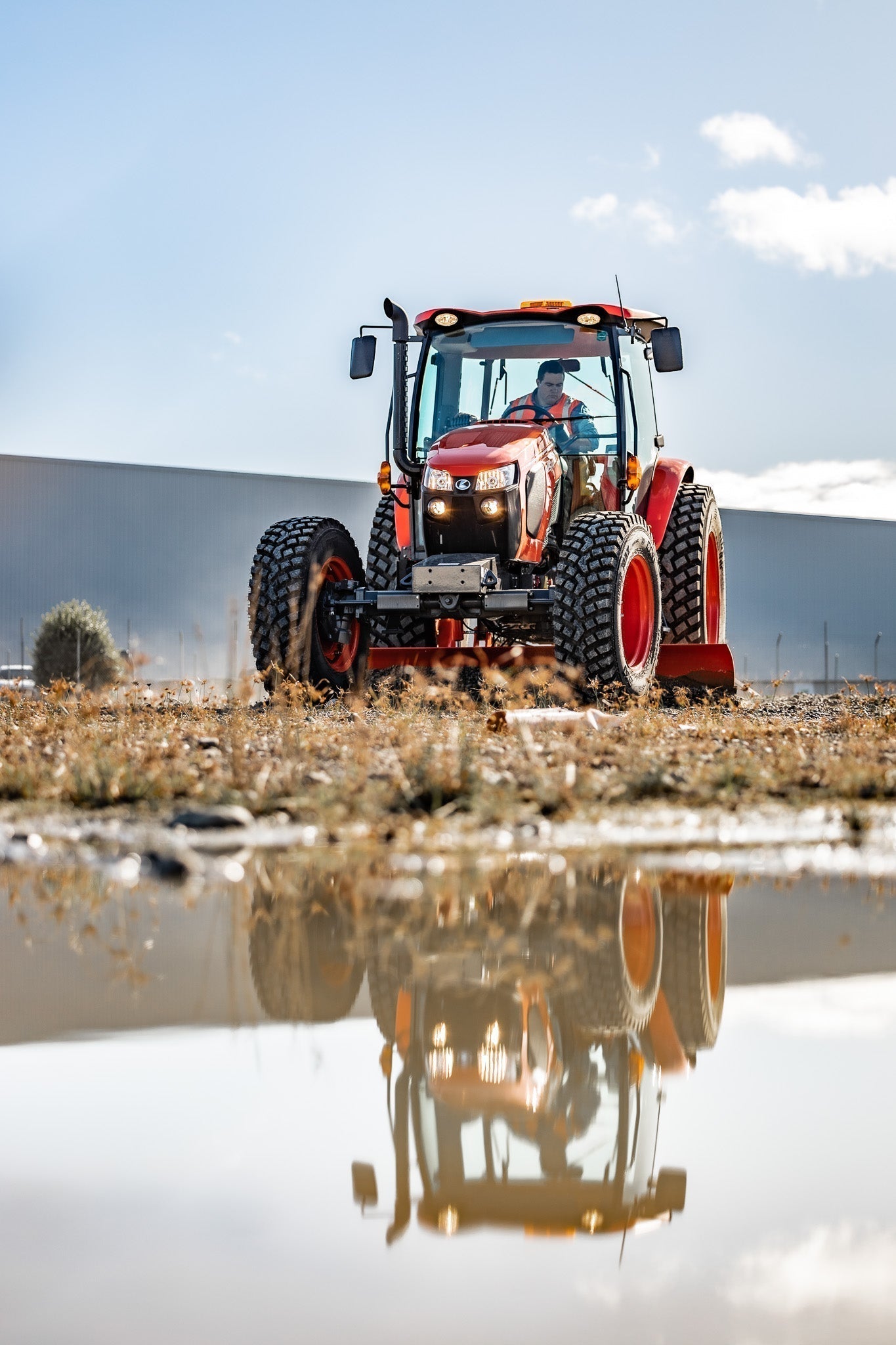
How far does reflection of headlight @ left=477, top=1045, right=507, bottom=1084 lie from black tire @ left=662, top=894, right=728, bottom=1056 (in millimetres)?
312

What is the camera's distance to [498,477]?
31.5 ft

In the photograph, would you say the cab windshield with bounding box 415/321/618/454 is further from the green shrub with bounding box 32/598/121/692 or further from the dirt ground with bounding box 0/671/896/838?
the green shrub with bounding box 32/598/121/692

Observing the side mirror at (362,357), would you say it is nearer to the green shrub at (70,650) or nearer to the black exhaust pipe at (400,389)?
the black exhaust pipe at (400,389)

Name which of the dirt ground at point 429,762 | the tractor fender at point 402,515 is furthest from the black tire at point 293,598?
the dirt ground at point 429,762

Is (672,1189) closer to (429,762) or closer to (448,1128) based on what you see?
(448,1128)

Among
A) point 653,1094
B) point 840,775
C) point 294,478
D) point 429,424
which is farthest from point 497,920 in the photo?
point 294,478

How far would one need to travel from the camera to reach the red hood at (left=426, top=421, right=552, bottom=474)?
9633 millimetres

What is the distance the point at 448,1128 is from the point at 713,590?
35.9 ft

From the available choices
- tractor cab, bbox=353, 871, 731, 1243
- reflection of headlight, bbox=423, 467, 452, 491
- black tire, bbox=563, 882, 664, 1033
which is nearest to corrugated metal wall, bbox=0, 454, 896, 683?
reflection of headlight, bbox=423, 467, 452, 491

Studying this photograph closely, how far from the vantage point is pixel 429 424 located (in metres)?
10.9

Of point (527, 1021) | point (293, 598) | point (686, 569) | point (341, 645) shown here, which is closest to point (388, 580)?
point (341, 645)

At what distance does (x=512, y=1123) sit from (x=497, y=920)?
1277mm

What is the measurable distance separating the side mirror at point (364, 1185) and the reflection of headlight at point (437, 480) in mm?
8247

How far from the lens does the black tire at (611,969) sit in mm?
2457
